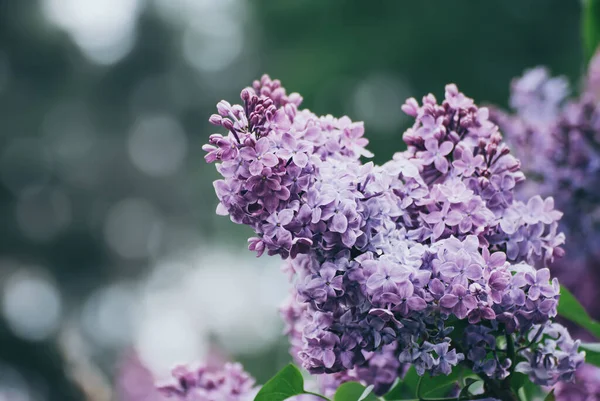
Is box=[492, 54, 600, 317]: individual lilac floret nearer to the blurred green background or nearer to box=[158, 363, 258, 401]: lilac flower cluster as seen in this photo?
box=[158, 363, 258, 401]: lilac flower cluster

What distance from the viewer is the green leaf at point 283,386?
33.7 inches

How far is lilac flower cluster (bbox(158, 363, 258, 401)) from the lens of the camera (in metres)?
0.99

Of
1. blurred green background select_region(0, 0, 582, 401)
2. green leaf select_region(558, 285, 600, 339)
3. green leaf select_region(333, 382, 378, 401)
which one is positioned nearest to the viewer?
green leaf select_region(333, 382, 378, 401)

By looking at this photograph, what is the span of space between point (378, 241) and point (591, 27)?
103 cm

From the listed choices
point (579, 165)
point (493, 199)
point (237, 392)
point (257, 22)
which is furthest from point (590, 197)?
point (257, 22)

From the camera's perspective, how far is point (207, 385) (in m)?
1.00

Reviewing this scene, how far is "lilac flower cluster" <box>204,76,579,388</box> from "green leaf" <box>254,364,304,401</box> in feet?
0.17

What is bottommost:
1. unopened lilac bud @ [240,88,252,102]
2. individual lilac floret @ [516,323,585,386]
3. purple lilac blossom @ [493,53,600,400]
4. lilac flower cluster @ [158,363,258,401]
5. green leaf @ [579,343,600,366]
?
individual lilac floret @ [516,323,585,386]

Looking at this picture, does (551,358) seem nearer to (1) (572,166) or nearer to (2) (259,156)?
(2) (259,156)

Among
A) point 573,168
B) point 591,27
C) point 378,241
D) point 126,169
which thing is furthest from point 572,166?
point 126,169

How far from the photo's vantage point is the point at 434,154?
0.89 metres

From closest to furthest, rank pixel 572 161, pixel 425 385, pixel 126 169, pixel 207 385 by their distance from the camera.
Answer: pixel 425 385, pixel 207 385, pixel 572 161, pixel 126 169

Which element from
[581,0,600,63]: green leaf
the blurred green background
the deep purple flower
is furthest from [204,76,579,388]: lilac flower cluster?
the blurred green background

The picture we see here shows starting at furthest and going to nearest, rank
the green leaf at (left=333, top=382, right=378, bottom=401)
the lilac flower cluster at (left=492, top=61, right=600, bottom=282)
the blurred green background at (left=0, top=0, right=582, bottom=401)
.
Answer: the blurred green background at (left=0, top=0, right=582, bottom=401)
the lilac flower cluster at (left=492, top=61, right=600, bottom=282)
the green leaf at (left=333, top=382, right=378, bottom=401)
